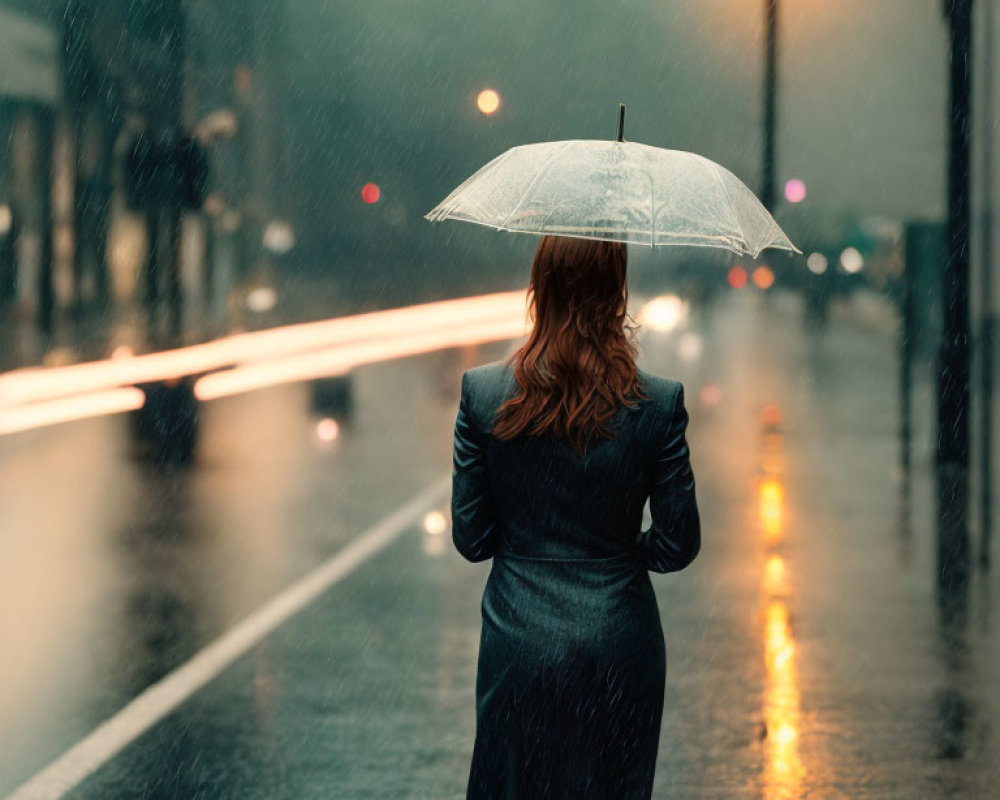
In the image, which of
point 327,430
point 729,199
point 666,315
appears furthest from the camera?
point 666,315

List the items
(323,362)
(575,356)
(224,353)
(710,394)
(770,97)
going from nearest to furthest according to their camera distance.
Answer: (575,356) < (770,97) < (710,394) < (323,362) < (224,353)

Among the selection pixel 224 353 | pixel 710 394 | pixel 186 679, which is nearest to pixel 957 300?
pixel 186 679

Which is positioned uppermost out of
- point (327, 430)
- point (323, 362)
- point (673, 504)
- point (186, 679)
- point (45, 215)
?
point (45, 215)

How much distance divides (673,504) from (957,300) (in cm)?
1026

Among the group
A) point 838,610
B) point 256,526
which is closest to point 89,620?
point 256,526

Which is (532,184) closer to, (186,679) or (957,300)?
(186,679)

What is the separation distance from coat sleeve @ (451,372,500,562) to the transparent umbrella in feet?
1.61

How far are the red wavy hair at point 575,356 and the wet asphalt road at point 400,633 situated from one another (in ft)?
8.39

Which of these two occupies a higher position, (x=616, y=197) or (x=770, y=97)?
(x=770, y=97)

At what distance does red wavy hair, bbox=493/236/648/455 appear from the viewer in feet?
10.4

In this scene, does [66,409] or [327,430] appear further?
[66,409]

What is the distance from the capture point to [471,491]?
333 centimetres

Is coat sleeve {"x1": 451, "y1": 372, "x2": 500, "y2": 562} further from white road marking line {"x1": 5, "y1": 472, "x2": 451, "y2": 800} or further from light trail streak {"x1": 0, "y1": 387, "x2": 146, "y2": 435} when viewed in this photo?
light trail streak {"x1": 0, "y1": 387, "x2": 146, "y2": 435}

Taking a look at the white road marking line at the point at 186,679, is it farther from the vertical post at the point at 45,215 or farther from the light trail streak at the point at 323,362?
the vertical post at the point at 45,215
